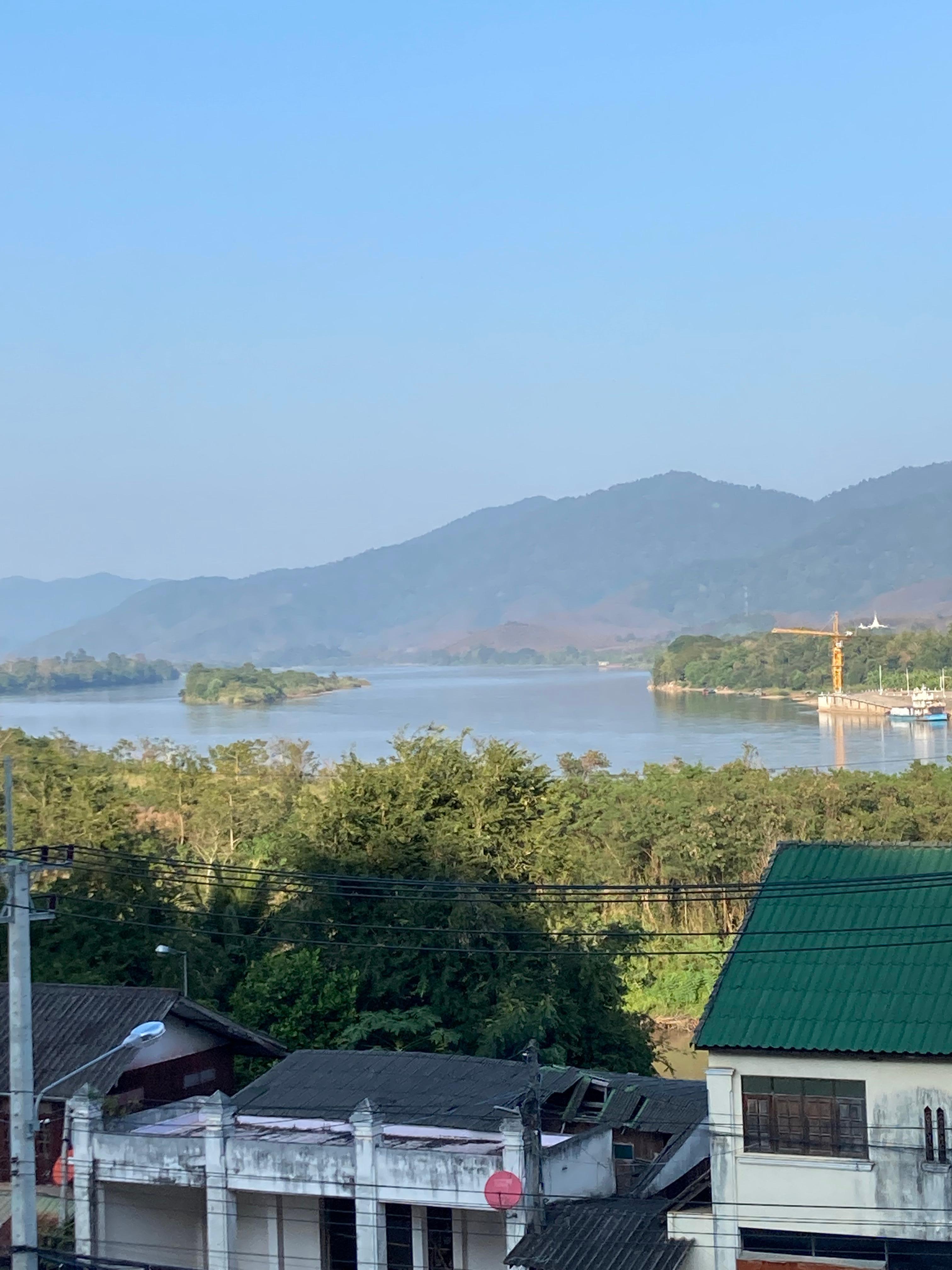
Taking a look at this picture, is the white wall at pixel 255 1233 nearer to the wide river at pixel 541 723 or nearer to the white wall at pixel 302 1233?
the white wall at pixel 302 1233

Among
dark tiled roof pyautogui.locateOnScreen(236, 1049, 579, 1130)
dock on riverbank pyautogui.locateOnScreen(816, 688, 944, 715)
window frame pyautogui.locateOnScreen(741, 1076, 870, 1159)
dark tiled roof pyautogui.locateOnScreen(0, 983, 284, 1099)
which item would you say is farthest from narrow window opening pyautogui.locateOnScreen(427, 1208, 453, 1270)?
dock on riverbank pyautogui.locateOnScreen(816, 688, 944, 715)

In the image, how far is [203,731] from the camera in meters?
73.4

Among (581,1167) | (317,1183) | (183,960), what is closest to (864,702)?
(183,960)

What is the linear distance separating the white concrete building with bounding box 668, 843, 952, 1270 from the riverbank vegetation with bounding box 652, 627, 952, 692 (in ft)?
240

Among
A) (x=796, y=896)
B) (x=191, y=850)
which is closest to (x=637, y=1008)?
(x=191, y=850)

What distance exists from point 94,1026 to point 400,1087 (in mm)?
2462

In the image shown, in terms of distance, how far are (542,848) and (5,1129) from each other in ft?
23.8

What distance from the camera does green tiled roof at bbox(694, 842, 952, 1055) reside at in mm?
7727

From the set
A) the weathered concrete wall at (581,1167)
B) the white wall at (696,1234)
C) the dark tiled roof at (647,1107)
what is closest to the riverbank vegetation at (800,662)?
the dark tiled roof at (647,1107)

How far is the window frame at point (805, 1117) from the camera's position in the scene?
7.72 meters

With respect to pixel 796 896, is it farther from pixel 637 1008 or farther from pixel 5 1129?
pixel 637 1008

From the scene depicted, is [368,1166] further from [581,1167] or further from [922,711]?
[922,711]

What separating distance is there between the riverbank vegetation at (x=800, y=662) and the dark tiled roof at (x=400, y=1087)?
235 feet

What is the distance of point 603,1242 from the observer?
26.1 ft
